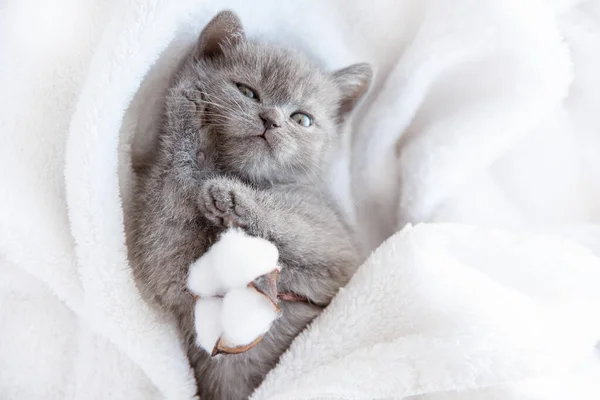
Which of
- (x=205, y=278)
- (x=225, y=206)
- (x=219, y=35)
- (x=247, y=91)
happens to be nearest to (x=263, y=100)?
(x=247, y=91)

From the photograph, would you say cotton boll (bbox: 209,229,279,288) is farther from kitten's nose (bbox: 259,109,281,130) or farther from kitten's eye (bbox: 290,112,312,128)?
kitten's eye (bbox: 290,112,312,128)

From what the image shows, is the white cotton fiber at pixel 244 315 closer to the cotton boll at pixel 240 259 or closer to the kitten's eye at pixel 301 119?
the cotton boll at pixel 240 259

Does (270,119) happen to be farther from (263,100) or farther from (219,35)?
(219,35)

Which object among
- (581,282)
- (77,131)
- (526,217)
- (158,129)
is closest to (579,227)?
(526,217)

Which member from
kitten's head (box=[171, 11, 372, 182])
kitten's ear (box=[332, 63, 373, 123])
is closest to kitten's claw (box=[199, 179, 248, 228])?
kitten's head (box=[171, 11, 372, 182])

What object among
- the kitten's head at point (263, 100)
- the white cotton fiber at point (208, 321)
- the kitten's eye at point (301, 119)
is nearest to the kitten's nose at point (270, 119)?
the kitten's head at point (263, 100)

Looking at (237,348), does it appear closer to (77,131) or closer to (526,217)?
(77,131)

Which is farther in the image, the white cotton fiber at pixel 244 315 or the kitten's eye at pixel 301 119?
the kitten's eye at pixel 301 119
